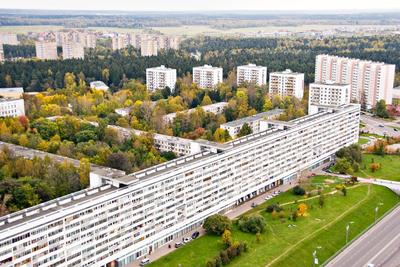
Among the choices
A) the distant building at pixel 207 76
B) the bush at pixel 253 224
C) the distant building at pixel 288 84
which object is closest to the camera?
the bush at pixel 253 224

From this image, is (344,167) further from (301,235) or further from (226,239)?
(226,239)

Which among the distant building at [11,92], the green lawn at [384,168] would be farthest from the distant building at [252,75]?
the distant building at [11,92]

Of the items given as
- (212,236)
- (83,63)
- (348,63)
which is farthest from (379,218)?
(83,63)

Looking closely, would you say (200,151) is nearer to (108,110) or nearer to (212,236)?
(212,236)

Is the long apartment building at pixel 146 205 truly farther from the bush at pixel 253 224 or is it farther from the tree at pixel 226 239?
the tree at pixel 226 239

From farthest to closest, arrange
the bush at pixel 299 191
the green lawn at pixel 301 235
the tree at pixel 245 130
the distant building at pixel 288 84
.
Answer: the distant building at pixel 288 84 → the tree at pixel 245 130 → the bush at pixel 299 191 → the green lawn at pixel 301 235

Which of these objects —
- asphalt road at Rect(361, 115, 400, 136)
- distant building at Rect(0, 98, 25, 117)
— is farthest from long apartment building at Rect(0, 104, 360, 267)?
distant building at Rect(0, 98, 25, 117)
